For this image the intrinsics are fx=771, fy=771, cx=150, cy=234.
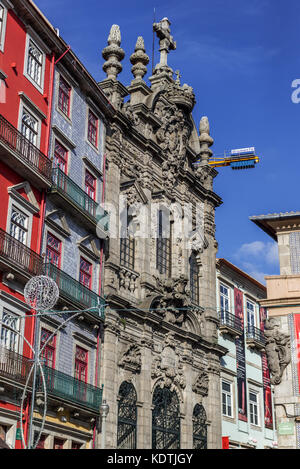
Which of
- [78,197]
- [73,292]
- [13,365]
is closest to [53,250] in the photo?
[73,292]

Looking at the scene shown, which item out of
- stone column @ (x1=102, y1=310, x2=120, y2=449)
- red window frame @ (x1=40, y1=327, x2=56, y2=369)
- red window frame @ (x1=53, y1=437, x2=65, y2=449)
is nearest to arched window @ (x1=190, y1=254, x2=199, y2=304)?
stone column @ (x1=102, y1=310, x2=120, y2=449)

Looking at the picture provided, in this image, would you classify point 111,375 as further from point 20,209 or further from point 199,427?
point 20,209

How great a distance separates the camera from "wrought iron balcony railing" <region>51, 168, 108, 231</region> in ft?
87.8

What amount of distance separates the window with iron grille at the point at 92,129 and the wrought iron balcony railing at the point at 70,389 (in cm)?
986

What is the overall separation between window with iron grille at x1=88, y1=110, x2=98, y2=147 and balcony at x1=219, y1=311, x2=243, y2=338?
41.1ft

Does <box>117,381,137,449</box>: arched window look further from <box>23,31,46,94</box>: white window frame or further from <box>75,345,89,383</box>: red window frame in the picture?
<box>23,31,46,94</box>: white window frame

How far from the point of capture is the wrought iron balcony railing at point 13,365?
72.1 ft

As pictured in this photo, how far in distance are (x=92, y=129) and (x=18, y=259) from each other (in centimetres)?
926

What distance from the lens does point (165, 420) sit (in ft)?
106

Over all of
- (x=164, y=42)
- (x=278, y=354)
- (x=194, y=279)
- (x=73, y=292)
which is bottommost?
(x=278, y=354)

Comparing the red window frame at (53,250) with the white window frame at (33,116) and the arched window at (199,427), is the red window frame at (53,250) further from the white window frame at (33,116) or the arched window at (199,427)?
the arched window at (199,427)

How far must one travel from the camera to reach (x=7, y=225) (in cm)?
2356
